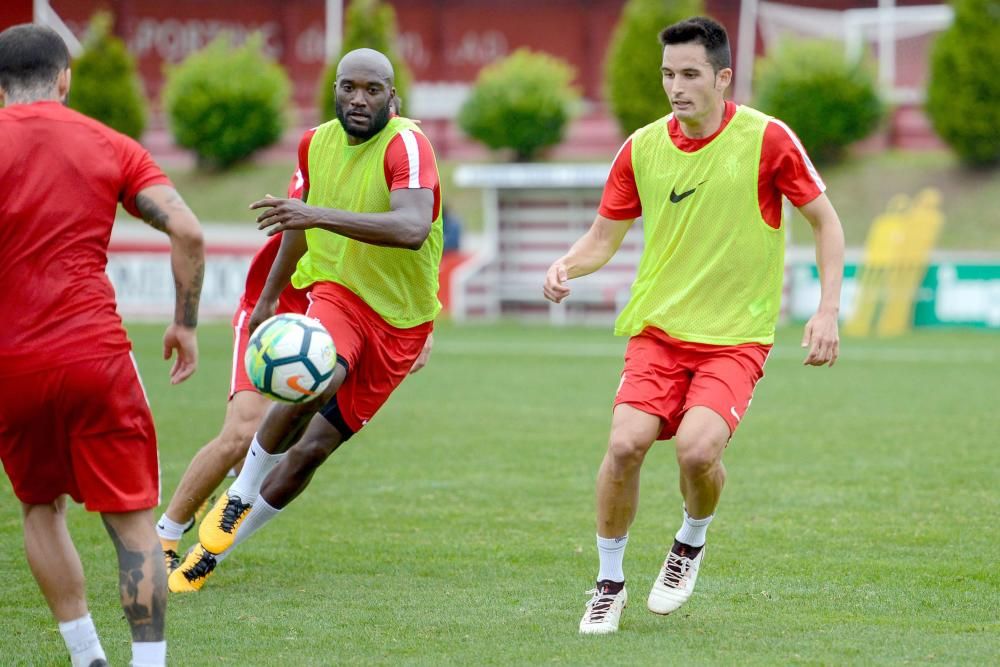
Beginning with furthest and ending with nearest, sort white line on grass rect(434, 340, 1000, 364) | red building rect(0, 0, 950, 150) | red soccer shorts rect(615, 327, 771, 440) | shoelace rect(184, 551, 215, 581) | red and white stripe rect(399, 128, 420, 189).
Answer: red building rect(0, 0, 950, 150) → white line on grass rect(434, 340, 1000, 364) → shoelace rect(184, 551, 215, 581) → red and white stripe rect(399, 128, 420, 189) → red soccer shorts rect(615, 327, 771, 440)

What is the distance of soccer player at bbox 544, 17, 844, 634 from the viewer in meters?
5.91

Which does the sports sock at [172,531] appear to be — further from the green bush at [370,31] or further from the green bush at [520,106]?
the green bush at [520,106]

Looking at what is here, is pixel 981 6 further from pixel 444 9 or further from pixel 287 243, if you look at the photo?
pixel 287 243

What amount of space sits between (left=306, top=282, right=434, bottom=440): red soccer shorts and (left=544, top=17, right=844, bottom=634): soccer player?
1064 mm

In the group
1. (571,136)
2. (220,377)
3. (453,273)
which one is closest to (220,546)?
(220,377)

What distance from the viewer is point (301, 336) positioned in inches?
242

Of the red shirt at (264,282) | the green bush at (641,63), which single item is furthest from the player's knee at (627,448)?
the green bush at (641,63)

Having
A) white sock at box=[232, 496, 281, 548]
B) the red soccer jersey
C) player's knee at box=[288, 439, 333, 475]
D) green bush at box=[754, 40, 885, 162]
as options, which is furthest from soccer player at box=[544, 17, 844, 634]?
green bush at box=[754, 40, 885, 162]

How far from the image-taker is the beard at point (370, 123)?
6660 mm

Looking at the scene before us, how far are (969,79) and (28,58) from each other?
1121 inches

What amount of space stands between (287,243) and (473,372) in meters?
10.6

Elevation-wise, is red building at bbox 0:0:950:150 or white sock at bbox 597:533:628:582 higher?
red building at bbox 0:0:950:150

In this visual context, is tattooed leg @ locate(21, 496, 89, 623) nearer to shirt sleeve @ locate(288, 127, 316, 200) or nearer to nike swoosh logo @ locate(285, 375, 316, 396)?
nike swoosh logo @ locate(285, 375, 316, 396)

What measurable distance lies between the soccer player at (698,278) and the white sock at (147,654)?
1752 mm
